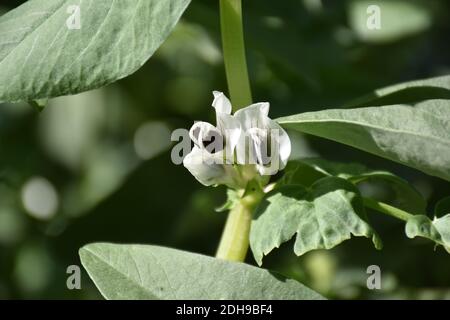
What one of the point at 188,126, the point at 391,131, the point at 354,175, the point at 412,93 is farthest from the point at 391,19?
the point at 391,131

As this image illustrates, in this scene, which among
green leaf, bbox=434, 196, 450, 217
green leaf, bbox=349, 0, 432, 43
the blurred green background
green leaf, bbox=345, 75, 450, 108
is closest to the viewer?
Result: green leaf, bbox=434, 196, 450, 217

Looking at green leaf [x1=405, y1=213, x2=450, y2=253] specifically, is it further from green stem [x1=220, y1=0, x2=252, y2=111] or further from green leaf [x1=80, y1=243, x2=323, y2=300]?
green stem [x1=220, y1=0, x2=252, y2=111]

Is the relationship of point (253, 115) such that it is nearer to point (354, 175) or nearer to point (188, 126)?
point (354, 175)

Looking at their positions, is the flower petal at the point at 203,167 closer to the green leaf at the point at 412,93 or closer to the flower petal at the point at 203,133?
the flower petal at the point at 203,133

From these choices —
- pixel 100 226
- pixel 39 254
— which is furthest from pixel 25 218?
pixel 100 226

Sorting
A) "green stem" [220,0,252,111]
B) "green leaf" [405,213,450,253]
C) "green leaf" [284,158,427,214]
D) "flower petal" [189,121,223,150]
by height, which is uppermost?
"green stem" [220,0,252,111]

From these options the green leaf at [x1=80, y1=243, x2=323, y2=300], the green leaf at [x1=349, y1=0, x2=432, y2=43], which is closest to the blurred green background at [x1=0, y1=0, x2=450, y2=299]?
the green leaf at [x1=349, y1=0, x2=432, y2=43]
